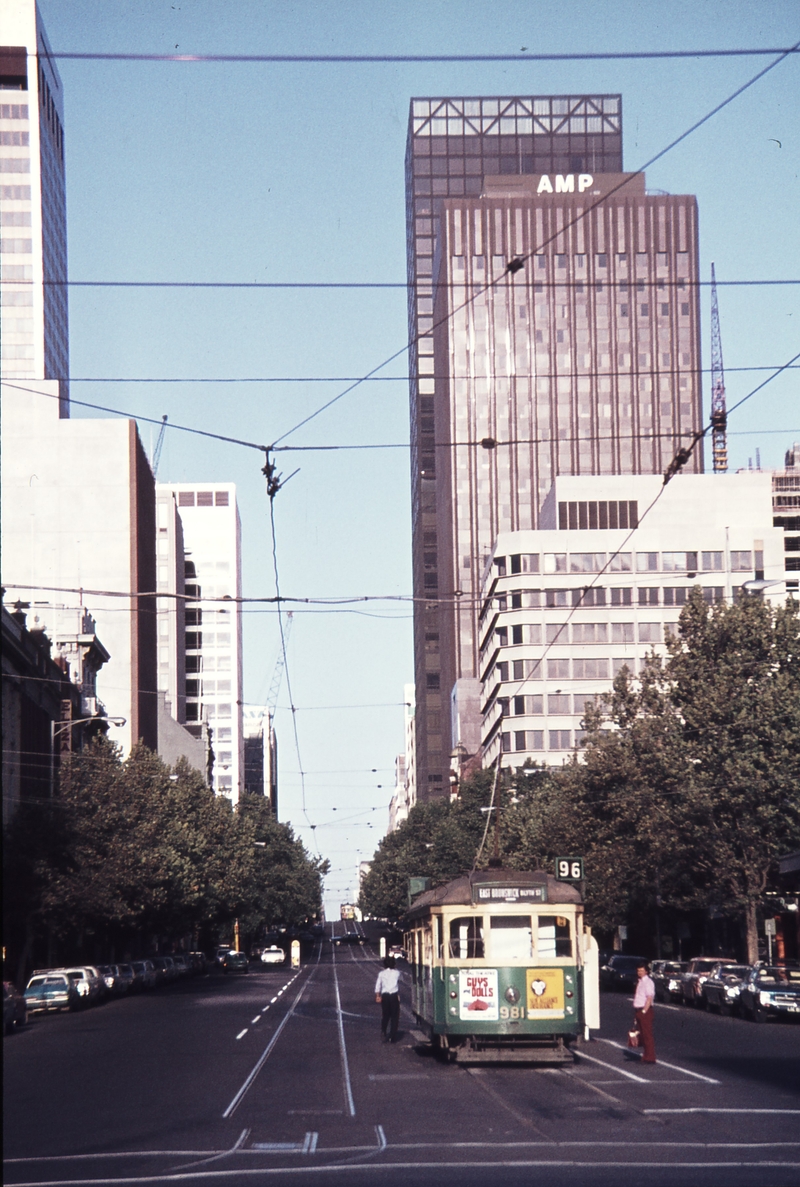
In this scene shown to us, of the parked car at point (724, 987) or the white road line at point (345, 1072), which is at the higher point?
the white road line at point (345, 1072)

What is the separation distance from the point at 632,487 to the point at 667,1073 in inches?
4195

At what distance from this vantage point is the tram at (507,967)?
25312mm

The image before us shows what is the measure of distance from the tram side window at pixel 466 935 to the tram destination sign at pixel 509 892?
36cm

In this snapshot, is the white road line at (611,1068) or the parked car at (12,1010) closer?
the white road line at (611,1068)

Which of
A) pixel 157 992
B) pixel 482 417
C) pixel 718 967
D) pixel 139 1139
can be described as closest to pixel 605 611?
pixel 482 417

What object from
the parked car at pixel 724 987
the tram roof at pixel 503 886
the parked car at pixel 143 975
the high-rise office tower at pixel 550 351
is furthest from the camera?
the high-rise office tower at pixel 550 351

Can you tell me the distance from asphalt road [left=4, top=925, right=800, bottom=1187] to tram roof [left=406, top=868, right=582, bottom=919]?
2.62 m

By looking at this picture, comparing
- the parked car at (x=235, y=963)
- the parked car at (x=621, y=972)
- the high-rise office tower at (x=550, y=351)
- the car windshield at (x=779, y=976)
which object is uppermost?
the high-rise office tower at (x=550, y=351)

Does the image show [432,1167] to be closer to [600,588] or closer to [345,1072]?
[345,1072]

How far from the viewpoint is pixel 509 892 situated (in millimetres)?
26016

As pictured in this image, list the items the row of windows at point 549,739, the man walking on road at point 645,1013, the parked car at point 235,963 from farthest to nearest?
the row of windows at point 549,739 → the parked car at point 235,963 → the man walking on road at point 645,1013

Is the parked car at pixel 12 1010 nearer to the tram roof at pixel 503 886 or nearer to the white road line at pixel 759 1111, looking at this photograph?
the tram roof at pixel 503 886

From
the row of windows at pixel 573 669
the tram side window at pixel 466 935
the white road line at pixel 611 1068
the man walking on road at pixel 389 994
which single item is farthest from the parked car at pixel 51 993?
the row of windows at pixel 573 669

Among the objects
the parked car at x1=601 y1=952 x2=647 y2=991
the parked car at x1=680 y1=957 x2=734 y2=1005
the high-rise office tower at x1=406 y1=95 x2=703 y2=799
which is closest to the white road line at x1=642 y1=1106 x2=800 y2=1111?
the parked car at x1=680 y1=957 x2=734 y2=1005
